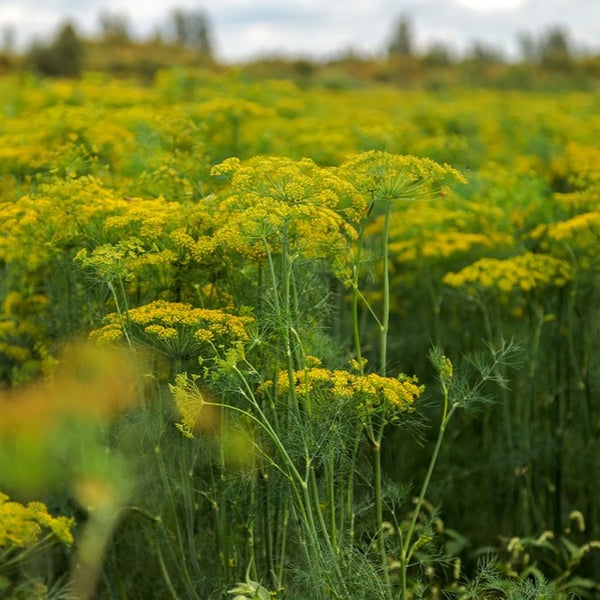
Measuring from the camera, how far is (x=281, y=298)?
356 cm

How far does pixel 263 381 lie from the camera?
3.38 meters

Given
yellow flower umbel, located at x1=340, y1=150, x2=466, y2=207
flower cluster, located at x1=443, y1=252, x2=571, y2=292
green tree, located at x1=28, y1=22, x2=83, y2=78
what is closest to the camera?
yellow flower umbel, located at x1=340, y1=150, x2=466, y2=207

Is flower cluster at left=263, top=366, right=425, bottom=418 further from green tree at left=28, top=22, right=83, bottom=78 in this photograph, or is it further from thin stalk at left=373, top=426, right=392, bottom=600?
green tree at left=28, top=22, right=83, bottom=78

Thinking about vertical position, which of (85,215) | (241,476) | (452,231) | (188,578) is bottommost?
(188,578)

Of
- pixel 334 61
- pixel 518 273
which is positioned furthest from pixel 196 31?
pixel 518 273

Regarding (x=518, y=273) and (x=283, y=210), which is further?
(x=518, y=273)

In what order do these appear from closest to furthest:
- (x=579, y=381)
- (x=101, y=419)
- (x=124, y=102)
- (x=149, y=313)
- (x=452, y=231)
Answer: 1. (x=149, y=313)
2. (x=101, y=419)
3. (x=579, y=381)
4. (x=452, y=231)
5. (x=124, y=102)

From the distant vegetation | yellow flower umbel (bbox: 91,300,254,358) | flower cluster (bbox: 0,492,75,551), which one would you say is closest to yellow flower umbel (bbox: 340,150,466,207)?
yellow flower umbel (bbox: 91,300,254,358)

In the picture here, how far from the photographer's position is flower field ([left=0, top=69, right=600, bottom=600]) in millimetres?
3273

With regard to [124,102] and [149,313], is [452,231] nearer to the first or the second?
[149,313]

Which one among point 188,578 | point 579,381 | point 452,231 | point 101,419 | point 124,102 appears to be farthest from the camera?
point 124,102

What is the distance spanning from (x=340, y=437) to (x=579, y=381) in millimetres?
2375

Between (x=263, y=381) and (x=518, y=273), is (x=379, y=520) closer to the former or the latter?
(x=263, y=381)

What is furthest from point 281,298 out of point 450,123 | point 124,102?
point 450,123
